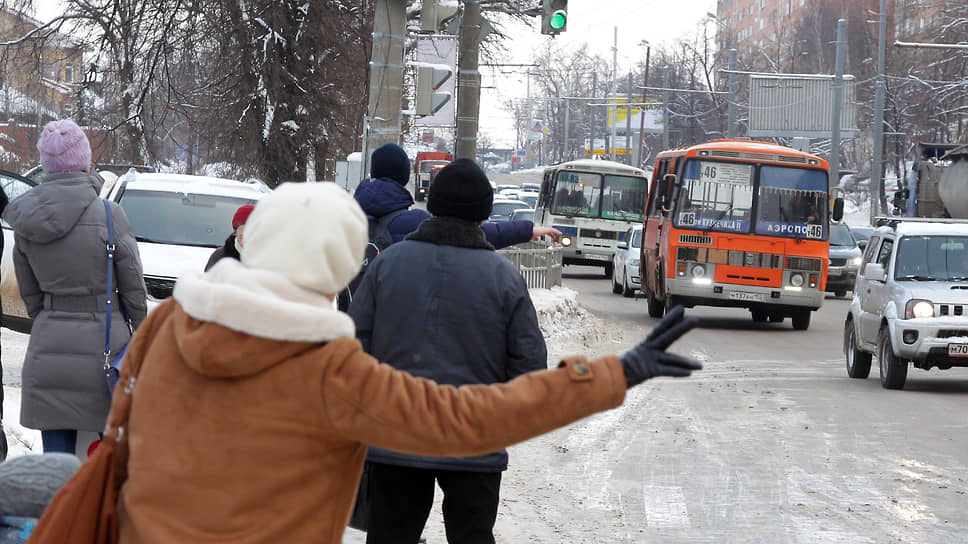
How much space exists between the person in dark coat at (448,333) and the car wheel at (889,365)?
34.0 feet

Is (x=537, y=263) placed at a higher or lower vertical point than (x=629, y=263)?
higher

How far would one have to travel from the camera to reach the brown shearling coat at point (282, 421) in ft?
8.52

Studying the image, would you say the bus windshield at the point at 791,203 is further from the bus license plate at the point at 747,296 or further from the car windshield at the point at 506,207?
the car windshield at the point at 506,207

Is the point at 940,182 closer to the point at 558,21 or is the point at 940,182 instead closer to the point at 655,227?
the point at 655,227

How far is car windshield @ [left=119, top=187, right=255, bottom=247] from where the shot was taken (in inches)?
470

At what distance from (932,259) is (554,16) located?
5.21 metres

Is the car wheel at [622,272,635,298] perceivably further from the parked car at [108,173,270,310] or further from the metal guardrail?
the parked car at [108,173,270,310]

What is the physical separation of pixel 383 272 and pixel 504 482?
4.32 metres

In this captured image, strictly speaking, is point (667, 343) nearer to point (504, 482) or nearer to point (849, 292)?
point (504, 482)

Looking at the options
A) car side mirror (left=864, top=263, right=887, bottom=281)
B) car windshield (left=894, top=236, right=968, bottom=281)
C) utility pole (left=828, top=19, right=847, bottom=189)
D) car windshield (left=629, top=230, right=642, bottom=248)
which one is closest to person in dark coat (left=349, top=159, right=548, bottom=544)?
car side mirror (left=864, top=263, right=887, bottom=281)

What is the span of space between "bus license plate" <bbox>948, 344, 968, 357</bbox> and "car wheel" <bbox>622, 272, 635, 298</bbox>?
14.9 metres

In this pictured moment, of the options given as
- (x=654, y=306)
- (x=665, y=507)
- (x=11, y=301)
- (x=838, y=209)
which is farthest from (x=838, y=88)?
(x=665, y=507)

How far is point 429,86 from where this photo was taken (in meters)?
14.3

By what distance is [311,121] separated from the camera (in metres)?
24.3
